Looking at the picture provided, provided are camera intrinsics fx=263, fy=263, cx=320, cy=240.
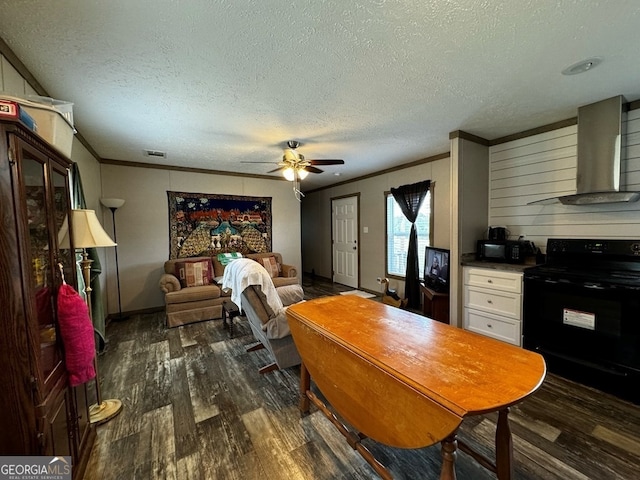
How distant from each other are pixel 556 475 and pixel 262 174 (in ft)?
17.0

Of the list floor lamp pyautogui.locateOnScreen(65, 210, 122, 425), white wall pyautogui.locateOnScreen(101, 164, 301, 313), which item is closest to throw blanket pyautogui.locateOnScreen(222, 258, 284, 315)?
floor lamp pyautogui.locateOnScreen(65, 210, 122, 425)

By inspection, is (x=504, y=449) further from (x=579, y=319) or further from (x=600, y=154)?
(x=600, y=154)

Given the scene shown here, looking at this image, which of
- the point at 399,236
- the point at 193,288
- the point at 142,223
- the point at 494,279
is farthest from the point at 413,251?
the point at 142,223

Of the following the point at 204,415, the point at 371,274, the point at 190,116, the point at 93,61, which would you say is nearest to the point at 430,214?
the point at 371,274

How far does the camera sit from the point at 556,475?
1417 mm

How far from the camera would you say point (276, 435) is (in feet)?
5.63

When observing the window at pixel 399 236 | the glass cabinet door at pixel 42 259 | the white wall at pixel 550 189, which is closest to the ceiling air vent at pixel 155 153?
the glass cabinet door at pixel 42 259

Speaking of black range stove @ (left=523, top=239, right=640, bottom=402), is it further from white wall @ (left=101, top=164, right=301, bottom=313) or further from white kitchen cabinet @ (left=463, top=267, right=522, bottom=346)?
white wall @ (left=101, top=164, right=301, bottom=313)

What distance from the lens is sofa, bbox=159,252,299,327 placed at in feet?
12.1

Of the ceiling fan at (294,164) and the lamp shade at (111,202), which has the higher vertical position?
the ceiling fan at (294,164)

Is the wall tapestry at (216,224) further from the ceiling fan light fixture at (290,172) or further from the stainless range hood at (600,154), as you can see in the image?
the stainless range hood at (600,154)

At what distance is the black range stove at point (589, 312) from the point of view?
2.00 meters

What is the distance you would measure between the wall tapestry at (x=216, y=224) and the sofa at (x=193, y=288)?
0.27 meters

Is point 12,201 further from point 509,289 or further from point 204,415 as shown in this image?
point 509,289
